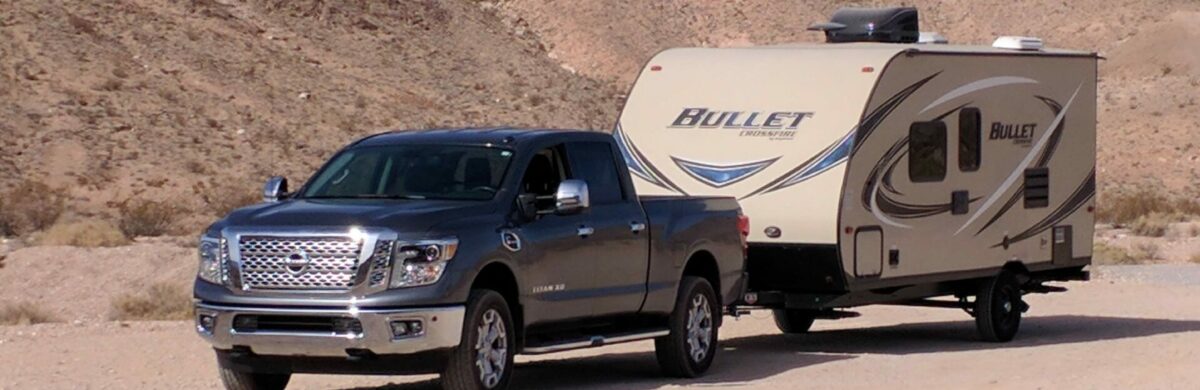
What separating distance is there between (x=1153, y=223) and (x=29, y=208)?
22.0m

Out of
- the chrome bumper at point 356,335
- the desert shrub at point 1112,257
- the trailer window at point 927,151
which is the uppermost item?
the trailer window at point 927,151

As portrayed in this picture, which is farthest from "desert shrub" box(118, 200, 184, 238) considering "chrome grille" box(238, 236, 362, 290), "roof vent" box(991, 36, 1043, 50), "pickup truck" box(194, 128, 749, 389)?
"chrome grille" box(238, 236, 362, 290)

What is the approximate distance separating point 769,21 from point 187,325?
4358cm

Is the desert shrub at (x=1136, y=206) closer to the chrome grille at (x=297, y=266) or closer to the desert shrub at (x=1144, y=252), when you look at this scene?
the desert shrub at (x=1144, y=252)

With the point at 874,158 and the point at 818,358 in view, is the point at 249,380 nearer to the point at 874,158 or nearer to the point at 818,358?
the point at 818,358

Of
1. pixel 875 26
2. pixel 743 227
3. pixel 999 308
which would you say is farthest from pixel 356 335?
pixel 999 308

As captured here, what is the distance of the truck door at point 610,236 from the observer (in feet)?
47.0

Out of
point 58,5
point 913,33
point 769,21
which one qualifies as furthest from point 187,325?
point 769,21

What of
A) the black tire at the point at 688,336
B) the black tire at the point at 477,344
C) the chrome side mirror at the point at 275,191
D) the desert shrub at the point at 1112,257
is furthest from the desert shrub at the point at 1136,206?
the black tire at the point at 477,344

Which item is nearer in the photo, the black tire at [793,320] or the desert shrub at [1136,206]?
the black tire at [793,320]

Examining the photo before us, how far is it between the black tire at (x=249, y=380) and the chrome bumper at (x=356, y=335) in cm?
61

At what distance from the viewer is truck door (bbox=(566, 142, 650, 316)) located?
14320 millimetres

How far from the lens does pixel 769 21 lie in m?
62.0

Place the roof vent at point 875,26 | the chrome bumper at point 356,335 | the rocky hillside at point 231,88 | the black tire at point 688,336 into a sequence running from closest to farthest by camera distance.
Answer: the chrome bumper at point 356,335 → the black tire at point 688,336 → the roof vent at point 875,26 → the rocky hillside at point 231,88
